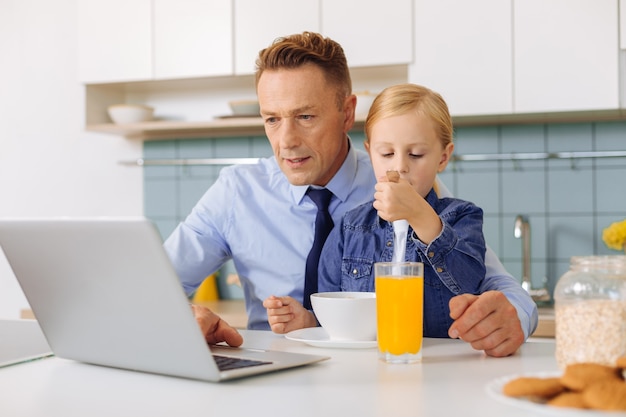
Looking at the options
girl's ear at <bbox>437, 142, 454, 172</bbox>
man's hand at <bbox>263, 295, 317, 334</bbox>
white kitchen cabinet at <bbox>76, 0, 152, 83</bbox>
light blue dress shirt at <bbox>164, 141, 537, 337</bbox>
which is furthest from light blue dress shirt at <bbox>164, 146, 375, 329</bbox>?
white kitchen cabinet at <bbox>76, 0, 152, 83</bbox>

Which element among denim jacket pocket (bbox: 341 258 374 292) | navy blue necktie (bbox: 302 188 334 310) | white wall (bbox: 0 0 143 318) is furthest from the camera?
white wall (bbox: 0 0 143 318)

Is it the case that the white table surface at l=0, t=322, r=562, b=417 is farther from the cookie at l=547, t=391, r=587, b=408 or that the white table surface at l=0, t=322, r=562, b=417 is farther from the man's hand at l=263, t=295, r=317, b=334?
the man's hand at l=263, t=295, r=317, b=334

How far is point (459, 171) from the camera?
10.5ft

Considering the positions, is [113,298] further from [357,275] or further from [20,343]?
[357,275]

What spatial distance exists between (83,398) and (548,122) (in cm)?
248

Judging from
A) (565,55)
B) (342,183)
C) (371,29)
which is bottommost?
(342,183)

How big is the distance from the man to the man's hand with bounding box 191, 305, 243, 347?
0.54 meters

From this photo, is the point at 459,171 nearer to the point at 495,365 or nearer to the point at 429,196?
the point at 429,196

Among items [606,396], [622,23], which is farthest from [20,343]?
[622,23]

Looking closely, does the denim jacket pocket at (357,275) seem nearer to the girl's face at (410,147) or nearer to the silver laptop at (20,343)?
the girl's face at (410,147)

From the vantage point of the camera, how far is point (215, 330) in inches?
50.8

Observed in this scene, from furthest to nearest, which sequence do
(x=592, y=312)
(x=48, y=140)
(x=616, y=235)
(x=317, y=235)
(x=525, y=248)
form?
(x=48, y=140)
(x=525, y=248)
(x=616, y=235)
(x=317, y=235)
(x=592, y=312)

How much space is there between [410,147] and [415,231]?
0.27 m

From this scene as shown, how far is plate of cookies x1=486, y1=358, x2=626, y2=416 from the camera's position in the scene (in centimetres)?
74
